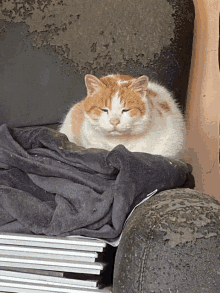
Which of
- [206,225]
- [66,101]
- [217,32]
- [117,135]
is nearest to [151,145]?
[117,135]

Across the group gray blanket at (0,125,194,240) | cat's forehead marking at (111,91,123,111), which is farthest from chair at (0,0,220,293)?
gray blanket at (0,125,194,240)

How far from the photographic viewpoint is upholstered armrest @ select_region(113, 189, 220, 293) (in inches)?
18.0

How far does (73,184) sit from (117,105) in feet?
1.62

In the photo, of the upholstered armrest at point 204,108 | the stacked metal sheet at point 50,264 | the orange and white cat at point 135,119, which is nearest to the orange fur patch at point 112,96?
the orange and white cat at point 135,119

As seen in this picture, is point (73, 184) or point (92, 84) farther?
point (92, 84)

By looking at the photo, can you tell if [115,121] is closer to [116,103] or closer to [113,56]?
[116,103]

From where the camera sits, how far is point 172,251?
47 centimetres

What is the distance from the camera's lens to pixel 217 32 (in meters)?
1.14

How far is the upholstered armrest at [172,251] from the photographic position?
46 centimetres

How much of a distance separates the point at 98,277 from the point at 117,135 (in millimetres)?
592

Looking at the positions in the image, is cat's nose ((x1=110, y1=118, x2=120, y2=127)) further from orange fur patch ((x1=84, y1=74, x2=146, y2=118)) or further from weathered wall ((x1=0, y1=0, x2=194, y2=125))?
weathered wall ((x1=0, y1=0, x2=194, y2=125))

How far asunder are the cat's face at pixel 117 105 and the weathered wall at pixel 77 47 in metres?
0.04

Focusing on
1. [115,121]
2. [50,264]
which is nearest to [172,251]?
[50,264]

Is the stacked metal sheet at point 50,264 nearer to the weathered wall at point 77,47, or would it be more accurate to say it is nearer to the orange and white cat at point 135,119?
the orange and white cat at point 135,119
